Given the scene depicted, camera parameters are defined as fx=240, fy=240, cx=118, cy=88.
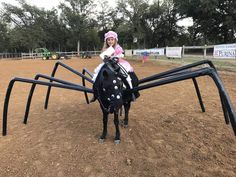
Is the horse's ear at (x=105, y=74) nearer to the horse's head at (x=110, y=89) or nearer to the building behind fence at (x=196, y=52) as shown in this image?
the horse's head at (x=110, y=89)

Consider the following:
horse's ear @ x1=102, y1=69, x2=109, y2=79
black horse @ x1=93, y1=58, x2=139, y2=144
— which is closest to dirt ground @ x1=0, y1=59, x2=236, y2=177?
black horse @ x1=93, y1=58, x2=139, y2=144

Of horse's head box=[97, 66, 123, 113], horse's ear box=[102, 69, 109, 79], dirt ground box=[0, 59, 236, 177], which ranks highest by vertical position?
horse's ear box=[102, 69, 109, 79]

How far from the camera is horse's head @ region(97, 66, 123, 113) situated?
3482mm

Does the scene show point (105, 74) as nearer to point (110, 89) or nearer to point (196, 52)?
point (110, 89)

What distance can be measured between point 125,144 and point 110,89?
995 millimetres

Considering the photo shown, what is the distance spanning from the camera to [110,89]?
3.50 meters

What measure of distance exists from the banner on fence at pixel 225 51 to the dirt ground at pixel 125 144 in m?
6.60

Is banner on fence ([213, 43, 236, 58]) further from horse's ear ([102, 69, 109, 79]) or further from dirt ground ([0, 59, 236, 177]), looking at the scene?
horse's ear ([102, 69, 109, 79])

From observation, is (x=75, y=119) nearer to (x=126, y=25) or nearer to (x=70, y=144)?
(x=70, y=144)

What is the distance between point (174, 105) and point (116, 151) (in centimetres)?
299

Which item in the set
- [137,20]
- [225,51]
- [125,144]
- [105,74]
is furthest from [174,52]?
[137,20]

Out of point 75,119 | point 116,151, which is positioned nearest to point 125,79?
point 116,151

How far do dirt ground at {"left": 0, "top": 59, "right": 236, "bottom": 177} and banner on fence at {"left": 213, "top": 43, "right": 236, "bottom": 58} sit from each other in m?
6.60

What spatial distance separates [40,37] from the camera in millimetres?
51656
